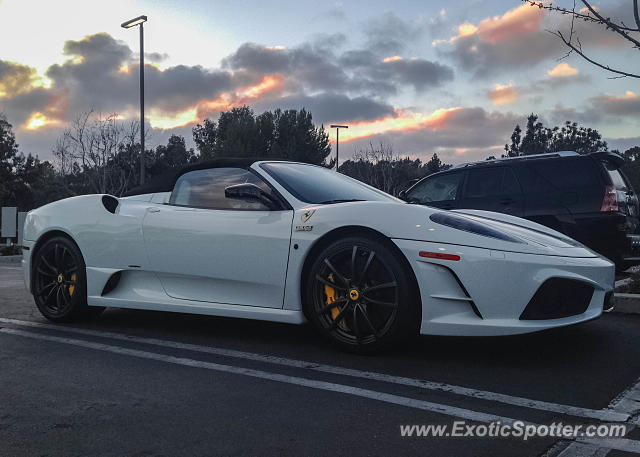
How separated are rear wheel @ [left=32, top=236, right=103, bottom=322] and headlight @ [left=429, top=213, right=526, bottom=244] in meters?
2.98

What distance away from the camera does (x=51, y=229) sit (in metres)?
5.16

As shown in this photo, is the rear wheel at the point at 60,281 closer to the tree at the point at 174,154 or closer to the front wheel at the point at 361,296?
the front wheel at the point at 361,296

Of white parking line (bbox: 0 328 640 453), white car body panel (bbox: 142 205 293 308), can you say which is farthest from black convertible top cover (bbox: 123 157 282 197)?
white parking line (bbox: 0 328 640 453)

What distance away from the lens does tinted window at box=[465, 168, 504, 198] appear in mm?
7625

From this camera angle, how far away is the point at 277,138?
53.0 meters

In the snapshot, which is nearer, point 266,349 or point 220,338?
point 266,349

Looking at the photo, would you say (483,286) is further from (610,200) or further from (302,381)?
(610,200)

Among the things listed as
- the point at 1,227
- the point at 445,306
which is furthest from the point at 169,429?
the point at 1,227

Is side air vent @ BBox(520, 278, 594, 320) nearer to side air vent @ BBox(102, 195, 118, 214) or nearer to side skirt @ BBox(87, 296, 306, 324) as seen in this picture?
side skirt @ BBox(87, 296, 306, 324)

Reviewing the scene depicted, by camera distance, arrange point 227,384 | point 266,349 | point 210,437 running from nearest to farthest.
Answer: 1. point 210,437
2. point 227,384
3. point 266,349

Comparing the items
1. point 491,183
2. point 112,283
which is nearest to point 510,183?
point 491,183

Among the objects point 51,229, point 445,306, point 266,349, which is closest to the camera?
point 445,306

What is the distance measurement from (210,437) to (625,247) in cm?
566

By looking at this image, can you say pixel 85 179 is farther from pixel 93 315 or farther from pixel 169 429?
pixel 169 429
